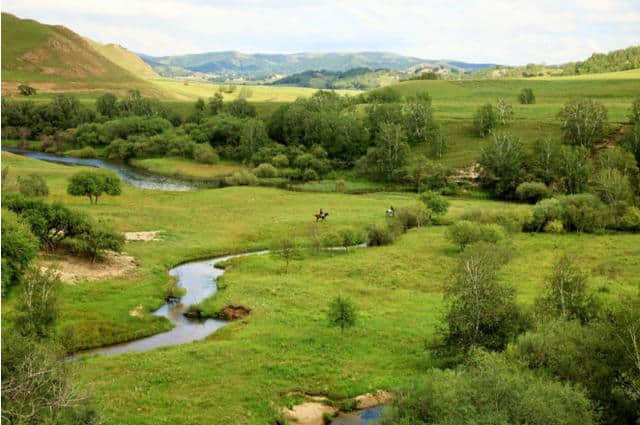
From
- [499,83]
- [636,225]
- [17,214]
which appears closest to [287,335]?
[17,214]

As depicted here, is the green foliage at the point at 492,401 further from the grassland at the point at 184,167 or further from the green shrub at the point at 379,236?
the grassland at the point at 184,167

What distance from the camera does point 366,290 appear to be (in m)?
52.8

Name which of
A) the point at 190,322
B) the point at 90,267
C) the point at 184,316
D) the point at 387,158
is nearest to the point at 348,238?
the point at 184,316

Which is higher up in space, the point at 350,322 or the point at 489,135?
the point at 489,135

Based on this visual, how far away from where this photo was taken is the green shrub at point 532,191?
98.4 m

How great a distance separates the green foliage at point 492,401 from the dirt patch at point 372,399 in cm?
664

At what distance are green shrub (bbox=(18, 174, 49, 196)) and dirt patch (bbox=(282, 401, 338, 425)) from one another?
62.2 m

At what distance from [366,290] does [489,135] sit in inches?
3339

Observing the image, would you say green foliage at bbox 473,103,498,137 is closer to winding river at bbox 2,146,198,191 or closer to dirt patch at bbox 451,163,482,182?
dirt patch at bbox 451,163,482,182

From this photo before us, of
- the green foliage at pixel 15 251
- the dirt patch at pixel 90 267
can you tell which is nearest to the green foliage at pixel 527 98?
the dirt patch at pixel 90 267

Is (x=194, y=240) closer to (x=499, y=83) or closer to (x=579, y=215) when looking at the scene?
(x=579, y=215)

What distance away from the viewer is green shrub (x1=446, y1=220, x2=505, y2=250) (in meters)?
64.3

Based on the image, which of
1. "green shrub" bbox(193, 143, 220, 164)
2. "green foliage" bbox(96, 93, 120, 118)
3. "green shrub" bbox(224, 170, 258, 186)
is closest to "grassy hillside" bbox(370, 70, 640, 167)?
"green shrub" bbox(224, 170, 258, 186)

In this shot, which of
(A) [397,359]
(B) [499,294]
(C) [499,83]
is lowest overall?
(A) [397,359]
